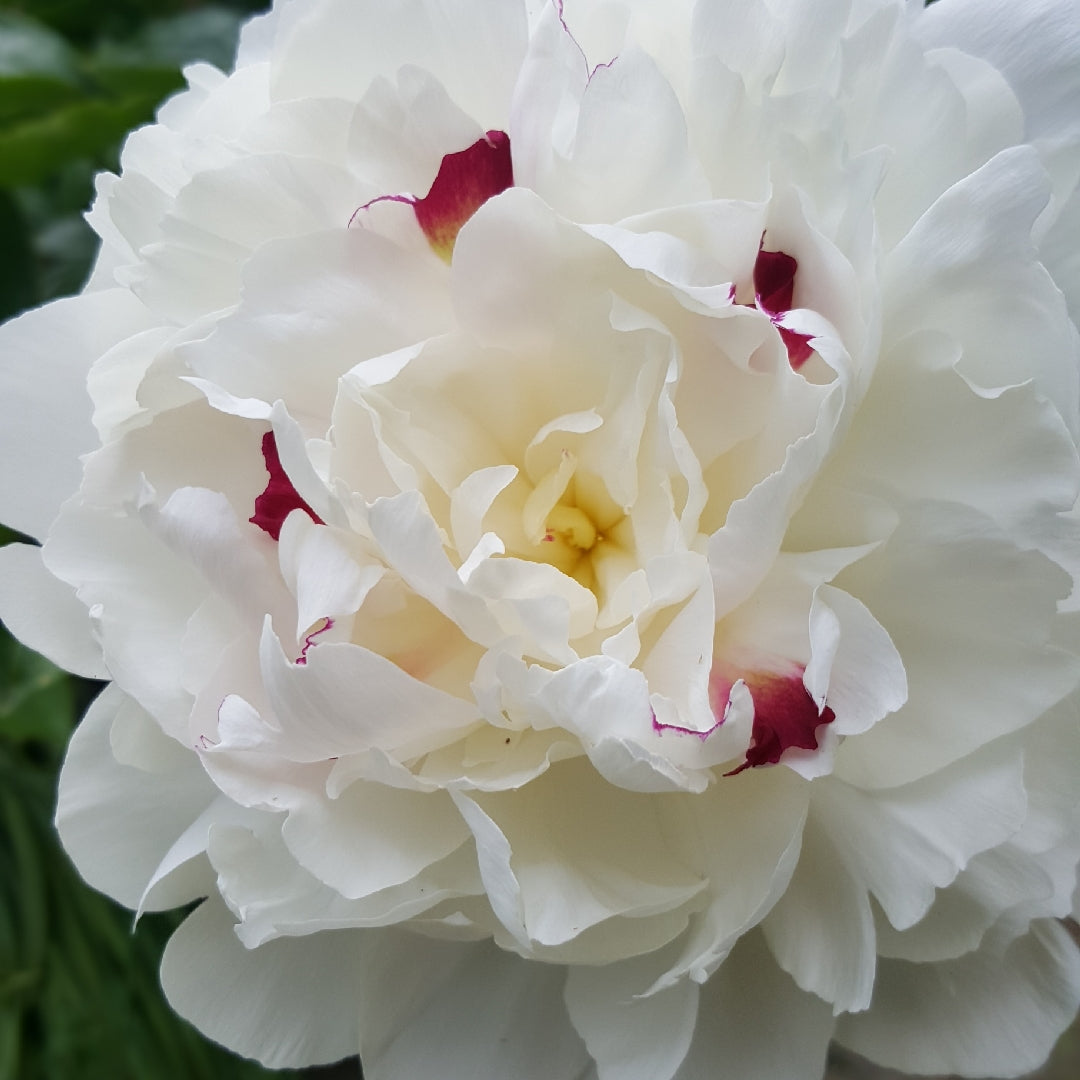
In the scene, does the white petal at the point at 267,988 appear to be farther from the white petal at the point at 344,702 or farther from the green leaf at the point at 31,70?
the green leaf at the point at 31,70

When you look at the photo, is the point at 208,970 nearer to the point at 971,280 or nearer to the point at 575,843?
the point at 575,843

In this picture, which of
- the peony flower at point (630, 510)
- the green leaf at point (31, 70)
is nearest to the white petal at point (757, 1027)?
the peony flower at point (630, 510)

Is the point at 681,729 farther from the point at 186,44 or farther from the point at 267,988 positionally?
the point at 186,44

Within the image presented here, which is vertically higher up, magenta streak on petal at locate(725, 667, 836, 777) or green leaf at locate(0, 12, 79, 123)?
green leaf at locate(0, 12, 79, 123)

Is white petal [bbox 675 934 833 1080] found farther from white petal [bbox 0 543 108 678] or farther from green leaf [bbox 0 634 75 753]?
green leaf [bbox 0 634 75 753]

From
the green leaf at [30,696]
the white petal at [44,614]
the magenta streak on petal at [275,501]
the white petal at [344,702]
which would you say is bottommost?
the green leaf at [30,696]

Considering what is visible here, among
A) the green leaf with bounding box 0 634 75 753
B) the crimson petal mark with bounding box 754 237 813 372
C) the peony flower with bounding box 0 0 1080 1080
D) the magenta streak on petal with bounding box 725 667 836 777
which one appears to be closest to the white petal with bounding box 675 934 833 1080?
Answer: the peony flower with bounding box 0 0 1080 1080
